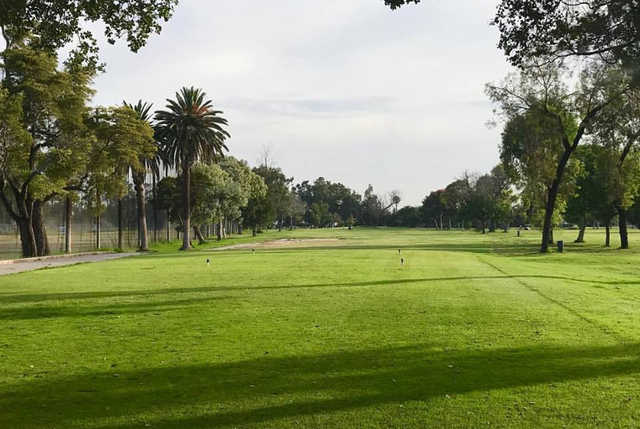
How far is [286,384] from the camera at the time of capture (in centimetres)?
778

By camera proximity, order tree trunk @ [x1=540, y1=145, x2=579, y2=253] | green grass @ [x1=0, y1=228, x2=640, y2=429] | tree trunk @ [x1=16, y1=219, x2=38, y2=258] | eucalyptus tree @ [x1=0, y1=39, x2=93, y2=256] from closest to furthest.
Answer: green grass @ [x1=0, y1=228, x2=640, y2=429] < eucalyptus tree @ [x1=0, y1=39, x2=93, y2=256] < tree trunk @ [x1=16, y1=219, x2=38, y2=258] < tree trunk @ [x1=540, y1=145, x2=579, y2=253]

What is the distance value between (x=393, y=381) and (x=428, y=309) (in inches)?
260

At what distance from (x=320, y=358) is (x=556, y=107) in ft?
141

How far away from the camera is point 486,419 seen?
6.38 m

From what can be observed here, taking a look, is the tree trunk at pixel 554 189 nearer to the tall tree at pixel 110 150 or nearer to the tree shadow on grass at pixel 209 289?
the tree shadow on grass at pixel 209 289

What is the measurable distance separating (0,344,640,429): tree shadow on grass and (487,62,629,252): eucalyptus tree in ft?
127

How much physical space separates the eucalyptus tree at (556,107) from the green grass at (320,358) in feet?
98.3

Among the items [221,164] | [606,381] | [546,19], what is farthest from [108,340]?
[221,164]

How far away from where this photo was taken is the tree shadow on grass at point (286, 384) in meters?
6.67

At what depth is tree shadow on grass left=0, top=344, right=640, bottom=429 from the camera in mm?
6668

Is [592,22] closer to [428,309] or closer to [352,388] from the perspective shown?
[428,309]

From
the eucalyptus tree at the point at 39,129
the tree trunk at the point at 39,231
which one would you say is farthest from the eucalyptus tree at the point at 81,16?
the tree trunk at the point at 39,231

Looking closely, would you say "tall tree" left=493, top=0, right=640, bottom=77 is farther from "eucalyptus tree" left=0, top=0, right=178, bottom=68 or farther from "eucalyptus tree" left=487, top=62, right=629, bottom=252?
"eucalyptus tree" left=487, top=62, right=629, bottom=252

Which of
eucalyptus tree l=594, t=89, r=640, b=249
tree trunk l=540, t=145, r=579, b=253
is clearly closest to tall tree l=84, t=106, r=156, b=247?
tree trunk l=540, t=145, r=579, b=253
